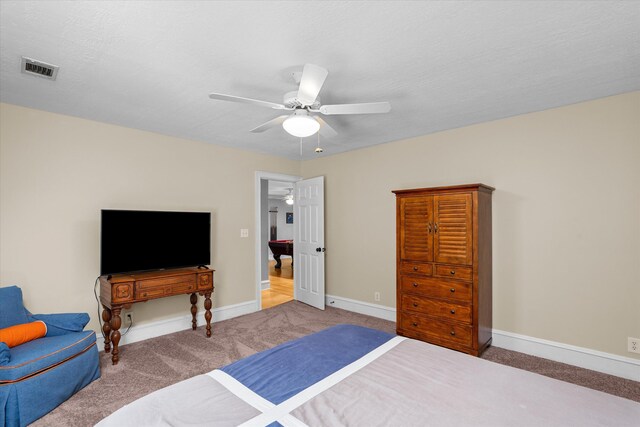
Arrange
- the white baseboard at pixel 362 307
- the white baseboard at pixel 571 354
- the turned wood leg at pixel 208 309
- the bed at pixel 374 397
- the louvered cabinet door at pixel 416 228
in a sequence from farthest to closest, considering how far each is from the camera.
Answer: the white baseboard at pixel 362 307 < the turned wood leg at pixel 208 309 < the louvered cabinet door at pixel 416 228 < the white baseboard at pixel 571 354 < the bed at pixel 374 397

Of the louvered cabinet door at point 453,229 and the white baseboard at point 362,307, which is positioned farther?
the white baseboard at point 362,307

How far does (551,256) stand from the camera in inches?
121

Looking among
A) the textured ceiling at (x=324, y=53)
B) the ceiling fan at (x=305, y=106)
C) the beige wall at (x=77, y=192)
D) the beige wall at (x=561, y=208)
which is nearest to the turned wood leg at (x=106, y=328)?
the beige wall at (x=77, y=192)

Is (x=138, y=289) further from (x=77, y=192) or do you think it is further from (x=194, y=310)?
(x=77, y=192)

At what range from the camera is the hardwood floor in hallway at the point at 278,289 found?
5383mm

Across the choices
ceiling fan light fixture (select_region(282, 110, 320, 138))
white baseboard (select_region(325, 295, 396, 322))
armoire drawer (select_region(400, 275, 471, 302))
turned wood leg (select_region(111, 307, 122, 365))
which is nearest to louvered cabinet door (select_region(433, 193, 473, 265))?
armoire drawer (select_region(400, 275, 471, 302))

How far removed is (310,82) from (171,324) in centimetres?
346

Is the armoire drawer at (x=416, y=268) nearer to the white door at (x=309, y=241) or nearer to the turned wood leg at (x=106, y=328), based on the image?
the white door at (x=309, y=241)

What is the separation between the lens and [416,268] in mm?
3498

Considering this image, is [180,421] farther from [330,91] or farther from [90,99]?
[90,99]

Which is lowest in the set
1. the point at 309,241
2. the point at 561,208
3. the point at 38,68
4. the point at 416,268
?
the point at 416,268

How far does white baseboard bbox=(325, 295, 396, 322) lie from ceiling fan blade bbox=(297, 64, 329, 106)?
3.23m

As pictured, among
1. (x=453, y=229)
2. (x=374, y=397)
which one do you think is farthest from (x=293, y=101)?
(x=453, y=229)

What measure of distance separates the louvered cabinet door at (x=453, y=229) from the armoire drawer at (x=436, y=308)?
462mm
